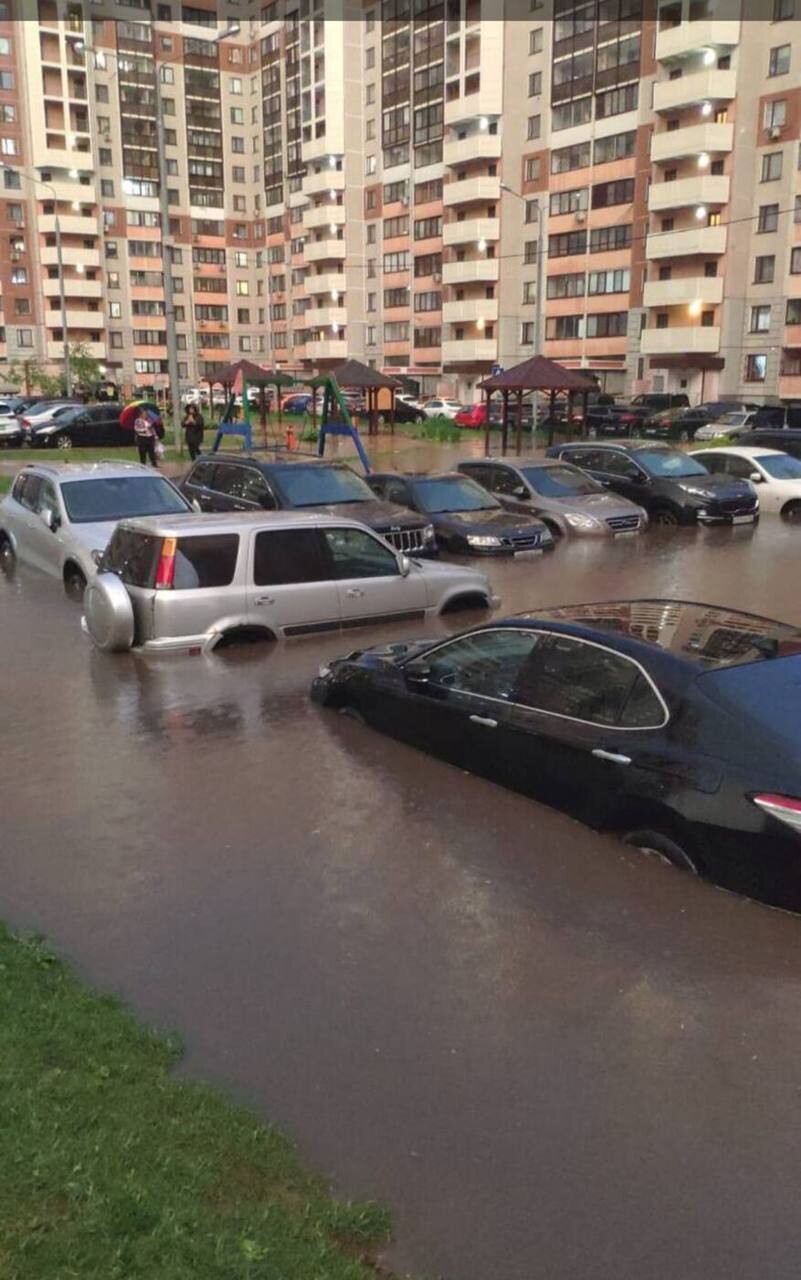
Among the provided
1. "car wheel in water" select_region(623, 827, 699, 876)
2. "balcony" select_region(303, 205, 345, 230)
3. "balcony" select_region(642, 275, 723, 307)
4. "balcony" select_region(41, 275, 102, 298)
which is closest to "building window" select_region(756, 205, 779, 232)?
"balcony" select_region(642, 275, 723, 307)

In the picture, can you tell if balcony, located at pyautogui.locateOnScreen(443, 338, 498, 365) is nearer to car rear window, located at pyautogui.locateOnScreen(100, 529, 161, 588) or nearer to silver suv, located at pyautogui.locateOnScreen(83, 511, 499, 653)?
silver suv, located at pyautogui.locateOnScreen(83, 511, 499, 653)

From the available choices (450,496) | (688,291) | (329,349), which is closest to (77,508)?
(450,496)

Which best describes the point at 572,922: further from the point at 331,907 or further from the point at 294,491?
the point at 294,491

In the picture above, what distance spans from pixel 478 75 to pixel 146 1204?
73.4m

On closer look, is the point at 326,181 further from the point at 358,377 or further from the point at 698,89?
the point at 358,377

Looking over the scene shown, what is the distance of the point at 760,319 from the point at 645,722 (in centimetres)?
5433

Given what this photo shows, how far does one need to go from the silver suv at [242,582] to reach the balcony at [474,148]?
62762mm

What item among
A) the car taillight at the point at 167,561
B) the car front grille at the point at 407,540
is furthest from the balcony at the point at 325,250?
the car taillight at the point at 167,561

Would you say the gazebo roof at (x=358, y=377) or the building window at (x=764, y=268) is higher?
the building window at (x=764, y=268)

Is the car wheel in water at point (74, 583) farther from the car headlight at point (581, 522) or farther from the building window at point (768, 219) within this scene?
the building window at point (768, 219)

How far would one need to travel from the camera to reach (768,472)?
72.4ft

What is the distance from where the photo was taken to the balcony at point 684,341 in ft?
181

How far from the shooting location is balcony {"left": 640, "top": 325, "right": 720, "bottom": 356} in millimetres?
55031

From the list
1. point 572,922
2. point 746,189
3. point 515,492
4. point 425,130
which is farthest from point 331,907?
point 425,130
